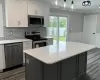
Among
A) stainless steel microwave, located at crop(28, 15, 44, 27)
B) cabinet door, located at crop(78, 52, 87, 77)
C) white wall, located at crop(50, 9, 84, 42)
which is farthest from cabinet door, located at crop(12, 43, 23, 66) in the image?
white wall, located at crop(50, 9, 84, 42)

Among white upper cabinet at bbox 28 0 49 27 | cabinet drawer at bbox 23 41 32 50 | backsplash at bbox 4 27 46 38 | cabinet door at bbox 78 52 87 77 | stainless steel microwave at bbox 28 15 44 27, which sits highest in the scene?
white upper cabinet at bbox 28 0 49 27

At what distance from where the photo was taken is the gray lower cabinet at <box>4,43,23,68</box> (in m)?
3.63

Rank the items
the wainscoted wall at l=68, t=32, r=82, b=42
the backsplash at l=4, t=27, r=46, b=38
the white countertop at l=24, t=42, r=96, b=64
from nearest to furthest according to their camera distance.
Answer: the white countertop at l=24, t=42, r=96, b=64, the backsplash at l=4, t=27, r=46, b=38, the wainscoted wall at l=68, t=32, r=82, b=42

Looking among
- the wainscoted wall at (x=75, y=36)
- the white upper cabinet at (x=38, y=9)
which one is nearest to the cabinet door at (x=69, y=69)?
the white upper cabinet at (x=38, y=9)

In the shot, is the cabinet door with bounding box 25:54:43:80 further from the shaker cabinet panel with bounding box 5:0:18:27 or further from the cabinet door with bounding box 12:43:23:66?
the shaker cabinet panel with bounding box 5:0:18:27

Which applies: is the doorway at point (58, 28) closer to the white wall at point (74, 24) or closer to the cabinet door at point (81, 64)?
the white wall at point (74, 24)

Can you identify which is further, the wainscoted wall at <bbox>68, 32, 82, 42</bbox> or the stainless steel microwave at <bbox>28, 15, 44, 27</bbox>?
the wainscoted wall at <bbox>68, 32, 82, 42</bbox>

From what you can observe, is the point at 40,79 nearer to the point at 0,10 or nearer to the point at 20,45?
the point at 20,45

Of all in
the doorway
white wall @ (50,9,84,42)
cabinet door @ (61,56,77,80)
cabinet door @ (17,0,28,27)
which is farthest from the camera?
white wall @ (50,9,84,42)

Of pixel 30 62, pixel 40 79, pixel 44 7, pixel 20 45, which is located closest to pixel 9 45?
pixel 20 45

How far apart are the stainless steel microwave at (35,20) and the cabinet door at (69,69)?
7.59 ft

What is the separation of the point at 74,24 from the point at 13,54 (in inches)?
202

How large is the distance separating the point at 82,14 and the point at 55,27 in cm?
288

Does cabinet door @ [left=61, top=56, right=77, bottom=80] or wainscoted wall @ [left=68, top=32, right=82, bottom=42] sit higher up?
wainscoted wall @ [left=68, top=32, right=82, bottom=42]
